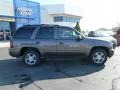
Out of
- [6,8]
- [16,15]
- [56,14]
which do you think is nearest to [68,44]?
[16,15]

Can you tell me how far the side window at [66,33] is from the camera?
29.6 feet

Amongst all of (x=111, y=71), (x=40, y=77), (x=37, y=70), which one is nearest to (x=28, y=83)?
(x=40, y=77)

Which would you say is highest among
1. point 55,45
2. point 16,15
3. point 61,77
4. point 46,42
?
point 16,15

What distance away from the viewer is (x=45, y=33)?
915cm

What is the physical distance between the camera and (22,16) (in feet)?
101

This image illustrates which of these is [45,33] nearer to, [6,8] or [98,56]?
[98,56]

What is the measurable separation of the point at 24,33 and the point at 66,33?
2.03 metres

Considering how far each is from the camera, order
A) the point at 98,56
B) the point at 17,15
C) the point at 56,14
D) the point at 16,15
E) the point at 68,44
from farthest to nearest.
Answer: the point at 56,14, the point at 17,15, the point at 16,15, the point at 98,56, the point at 68,44

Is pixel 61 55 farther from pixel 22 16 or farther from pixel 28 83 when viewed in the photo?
pixel 22 16

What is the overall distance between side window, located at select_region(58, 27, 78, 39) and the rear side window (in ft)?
4.39

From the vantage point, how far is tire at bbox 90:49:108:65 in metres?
9.16

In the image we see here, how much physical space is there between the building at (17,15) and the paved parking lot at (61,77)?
21910 millimetres

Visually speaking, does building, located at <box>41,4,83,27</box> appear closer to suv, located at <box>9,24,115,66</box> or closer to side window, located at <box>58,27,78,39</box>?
suv, located at <box>9,24,115,66</box>

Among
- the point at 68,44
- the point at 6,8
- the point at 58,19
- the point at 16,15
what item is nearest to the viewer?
the point at 68,44
